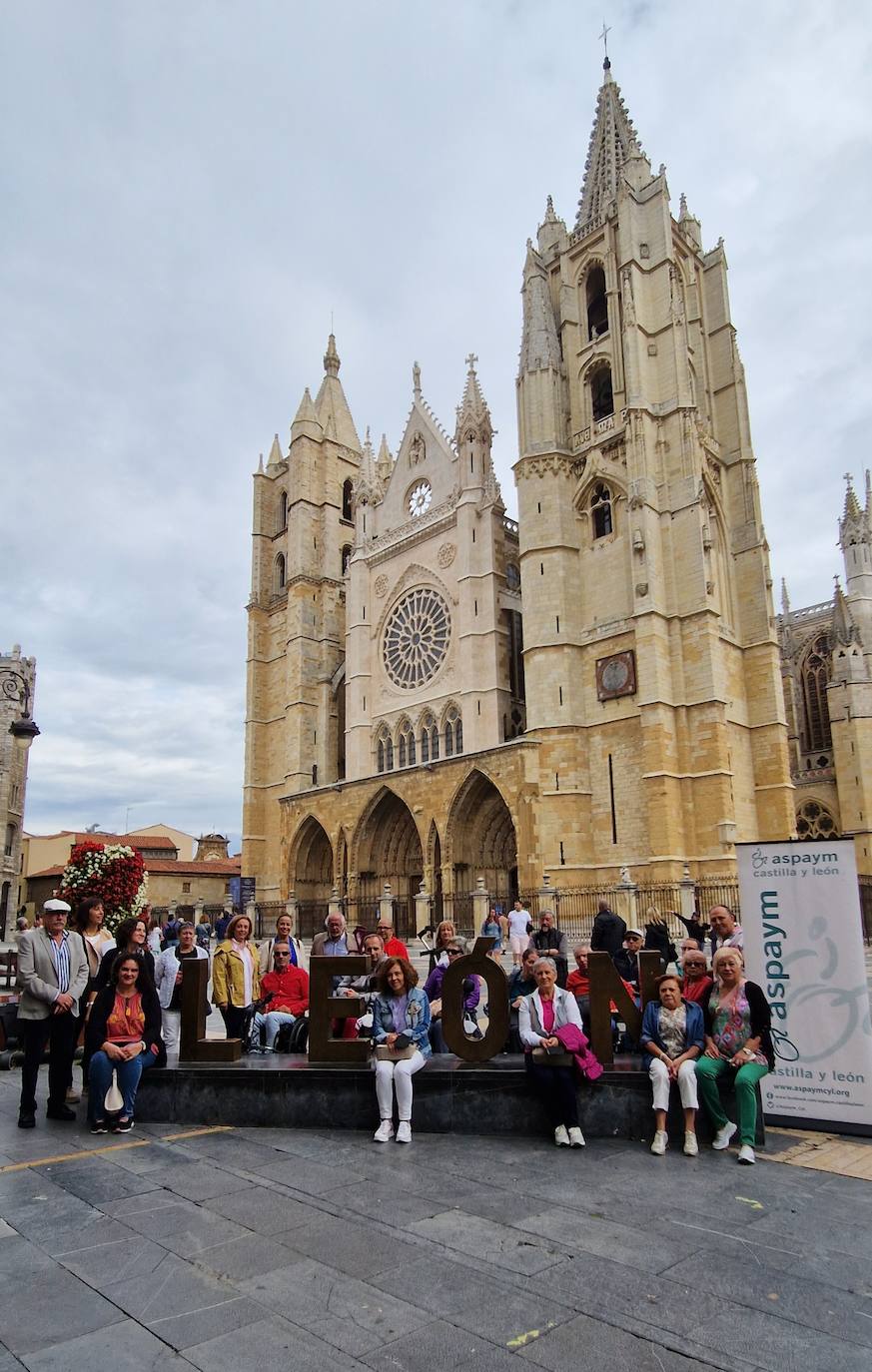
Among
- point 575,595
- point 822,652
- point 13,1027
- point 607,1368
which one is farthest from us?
point 822,652

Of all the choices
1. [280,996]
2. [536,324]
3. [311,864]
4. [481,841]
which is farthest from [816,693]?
[280,996]

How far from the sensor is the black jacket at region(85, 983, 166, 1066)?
238 inches

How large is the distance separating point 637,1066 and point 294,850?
28.6m

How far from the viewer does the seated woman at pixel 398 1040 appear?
225 inches

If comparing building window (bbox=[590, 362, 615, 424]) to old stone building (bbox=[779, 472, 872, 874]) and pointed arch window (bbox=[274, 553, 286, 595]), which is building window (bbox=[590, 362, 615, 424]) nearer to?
old stone building (bbox=[779, 472, 872, 874])

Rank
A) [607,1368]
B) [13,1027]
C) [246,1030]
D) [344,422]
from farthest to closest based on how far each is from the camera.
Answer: [344,422], [13,1027], [246,1030], [607,1368]

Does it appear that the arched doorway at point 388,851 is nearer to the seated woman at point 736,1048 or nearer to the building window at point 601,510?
the building window at point 601,510

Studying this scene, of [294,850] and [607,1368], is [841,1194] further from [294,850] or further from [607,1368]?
[294,850]

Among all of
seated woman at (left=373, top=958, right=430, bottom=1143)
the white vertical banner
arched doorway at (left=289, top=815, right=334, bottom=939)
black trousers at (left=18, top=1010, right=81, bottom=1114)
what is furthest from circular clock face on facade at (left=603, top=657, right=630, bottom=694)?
black trousers at (left=18, top=1010, right=81, bottom=1114)

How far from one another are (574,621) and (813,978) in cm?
2169

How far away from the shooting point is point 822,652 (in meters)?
40.2

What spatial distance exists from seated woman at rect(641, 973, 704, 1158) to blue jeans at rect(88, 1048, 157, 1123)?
3.48m

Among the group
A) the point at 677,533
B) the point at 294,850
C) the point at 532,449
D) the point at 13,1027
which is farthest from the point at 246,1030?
the point at 294,850

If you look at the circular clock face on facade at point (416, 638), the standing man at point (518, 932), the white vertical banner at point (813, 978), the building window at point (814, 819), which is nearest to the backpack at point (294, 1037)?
the white vertical banner at point (813, 978)
